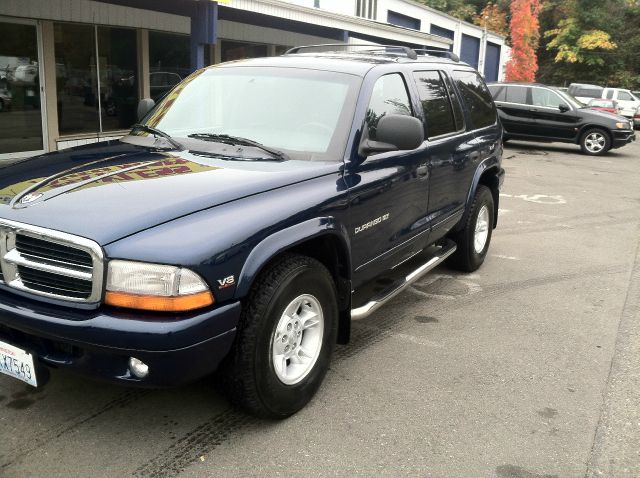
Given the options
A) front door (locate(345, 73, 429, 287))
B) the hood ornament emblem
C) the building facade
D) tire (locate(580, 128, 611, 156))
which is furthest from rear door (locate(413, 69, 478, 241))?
tire (locate(580, 128, 611, 156))

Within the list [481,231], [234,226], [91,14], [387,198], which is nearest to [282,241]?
[234,226]

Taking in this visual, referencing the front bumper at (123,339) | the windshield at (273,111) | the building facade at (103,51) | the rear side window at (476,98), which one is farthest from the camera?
the building facade at (103,51)

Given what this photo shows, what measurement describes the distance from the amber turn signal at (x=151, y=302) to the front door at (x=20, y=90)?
9420 mm

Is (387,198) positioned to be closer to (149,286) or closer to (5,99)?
(149,286)

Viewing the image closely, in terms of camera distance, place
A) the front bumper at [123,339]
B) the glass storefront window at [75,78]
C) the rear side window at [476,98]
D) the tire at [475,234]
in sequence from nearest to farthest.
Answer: the front bumper at [123,339]
the rear side window at [476,98]
the tire at [475,234]
the glass storefront window at [75,78]

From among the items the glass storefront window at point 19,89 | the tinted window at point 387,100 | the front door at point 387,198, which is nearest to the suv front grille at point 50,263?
the front door at point 387,198

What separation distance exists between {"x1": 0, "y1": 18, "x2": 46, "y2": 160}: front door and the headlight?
30.9ft

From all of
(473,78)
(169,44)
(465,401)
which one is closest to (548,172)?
(473,78)

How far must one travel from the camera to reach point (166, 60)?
14375mm

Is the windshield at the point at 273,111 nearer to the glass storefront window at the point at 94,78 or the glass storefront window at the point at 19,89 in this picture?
the glass storefront window at the point at 19,89

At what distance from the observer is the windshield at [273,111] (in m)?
3.57

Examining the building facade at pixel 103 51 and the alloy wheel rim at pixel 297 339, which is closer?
the alloy wheel rim at pixel 297 339

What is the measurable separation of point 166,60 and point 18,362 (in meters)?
12.8

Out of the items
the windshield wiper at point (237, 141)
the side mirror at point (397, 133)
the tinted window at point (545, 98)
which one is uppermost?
the tinted window at point (545, 98)
